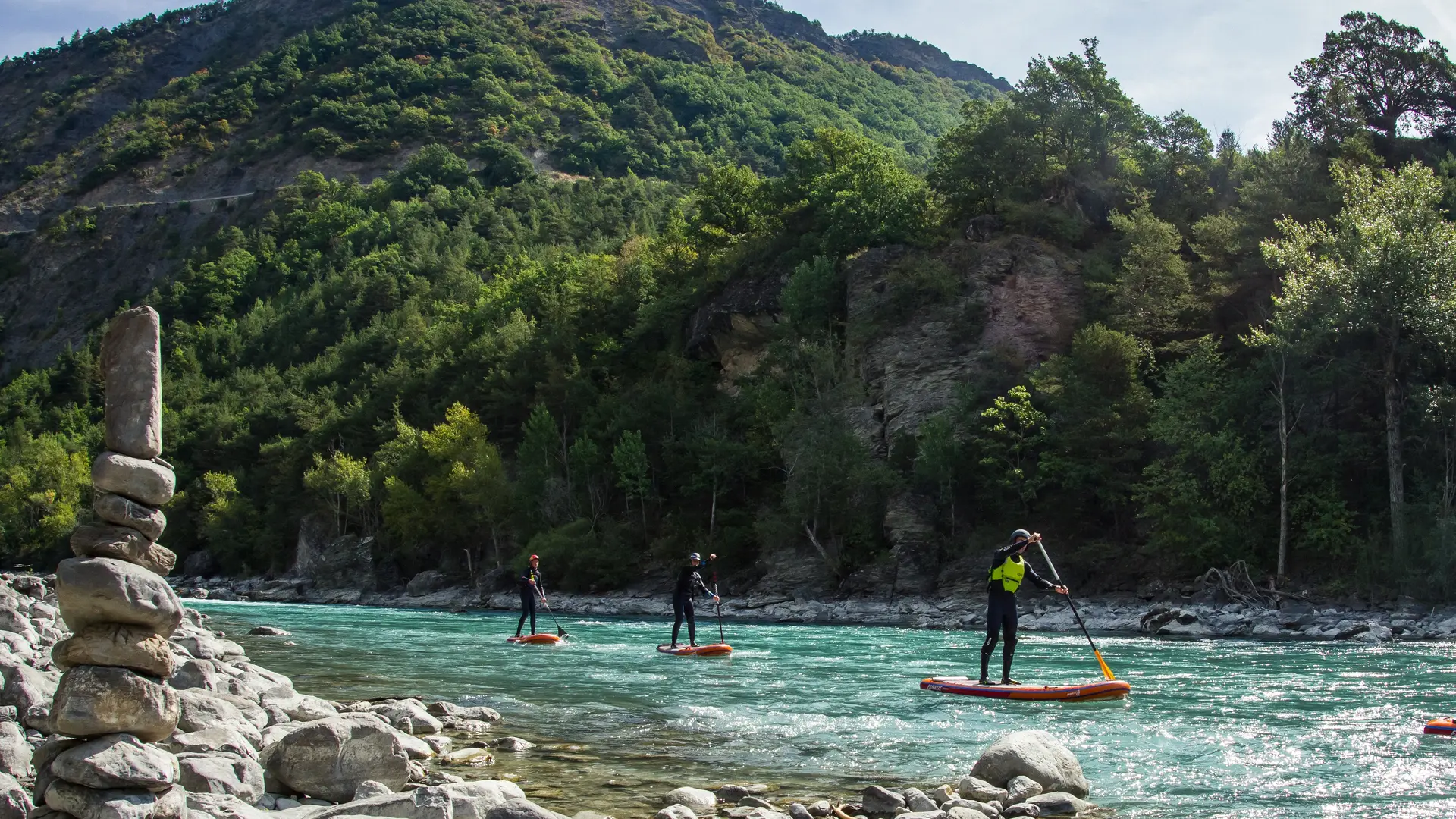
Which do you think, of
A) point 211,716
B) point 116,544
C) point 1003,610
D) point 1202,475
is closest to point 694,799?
point 116,544

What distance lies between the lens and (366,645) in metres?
29.5

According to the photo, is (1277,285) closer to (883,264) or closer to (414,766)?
(883,264)

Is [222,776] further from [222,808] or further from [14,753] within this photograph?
→ [14,753]

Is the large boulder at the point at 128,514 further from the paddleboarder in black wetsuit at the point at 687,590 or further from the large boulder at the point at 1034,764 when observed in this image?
the paddleboarder in black wetsuit at the point at 687,590

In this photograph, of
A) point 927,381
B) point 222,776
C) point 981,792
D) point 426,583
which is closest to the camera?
point 222,776

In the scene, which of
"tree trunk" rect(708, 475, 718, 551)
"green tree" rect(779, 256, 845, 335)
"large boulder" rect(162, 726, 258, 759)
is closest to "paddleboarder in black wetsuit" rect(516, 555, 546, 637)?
"large boulder" rect(162, 726, 258, 759)

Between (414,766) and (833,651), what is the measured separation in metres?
17.5

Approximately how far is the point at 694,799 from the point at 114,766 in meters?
4.48

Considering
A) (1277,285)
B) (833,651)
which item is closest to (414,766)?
(833,651)

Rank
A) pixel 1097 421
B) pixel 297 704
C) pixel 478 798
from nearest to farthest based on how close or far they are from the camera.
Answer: pixel 478 798, pixel 297 704, pixel 1097 421

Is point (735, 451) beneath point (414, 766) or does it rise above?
above

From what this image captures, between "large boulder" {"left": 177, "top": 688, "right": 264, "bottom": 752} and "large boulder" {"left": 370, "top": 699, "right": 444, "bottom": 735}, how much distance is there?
1.64 metres

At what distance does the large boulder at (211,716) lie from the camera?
38.4 feet

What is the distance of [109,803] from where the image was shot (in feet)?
26.0
